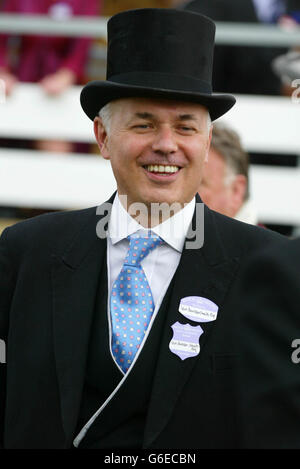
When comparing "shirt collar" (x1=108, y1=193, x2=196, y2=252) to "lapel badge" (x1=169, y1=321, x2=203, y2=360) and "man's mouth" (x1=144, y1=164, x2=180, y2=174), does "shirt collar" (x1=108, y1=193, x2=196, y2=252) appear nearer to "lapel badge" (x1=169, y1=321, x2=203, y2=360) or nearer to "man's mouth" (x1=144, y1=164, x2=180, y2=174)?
"man's mouth" (x1=144, y1=164, x2=180, y2=174)

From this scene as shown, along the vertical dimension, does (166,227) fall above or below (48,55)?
below

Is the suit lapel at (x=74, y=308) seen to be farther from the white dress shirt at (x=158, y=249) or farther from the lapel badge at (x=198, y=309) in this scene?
the lapel badge at (x=198, y=309)

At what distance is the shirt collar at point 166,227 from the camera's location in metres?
2.68

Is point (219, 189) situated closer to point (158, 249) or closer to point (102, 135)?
point (102, 135)

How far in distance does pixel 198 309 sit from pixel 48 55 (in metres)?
3.33

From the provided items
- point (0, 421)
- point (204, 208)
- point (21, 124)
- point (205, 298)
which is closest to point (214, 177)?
point (204, 208)

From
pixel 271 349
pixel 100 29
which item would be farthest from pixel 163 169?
pixel 100 29

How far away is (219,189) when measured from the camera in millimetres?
3848

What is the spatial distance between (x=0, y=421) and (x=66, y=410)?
0.37 m

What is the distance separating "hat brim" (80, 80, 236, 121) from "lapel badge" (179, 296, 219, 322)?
0.63 m

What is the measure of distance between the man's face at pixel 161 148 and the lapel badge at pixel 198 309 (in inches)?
12.9

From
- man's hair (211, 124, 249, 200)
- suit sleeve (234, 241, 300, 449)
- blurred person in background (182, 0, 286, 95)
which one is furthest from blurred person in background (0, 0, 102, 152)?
suit sleeve (234, 241, 300, 449)

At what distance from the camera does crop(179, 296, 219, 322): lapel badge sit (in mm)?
2549
